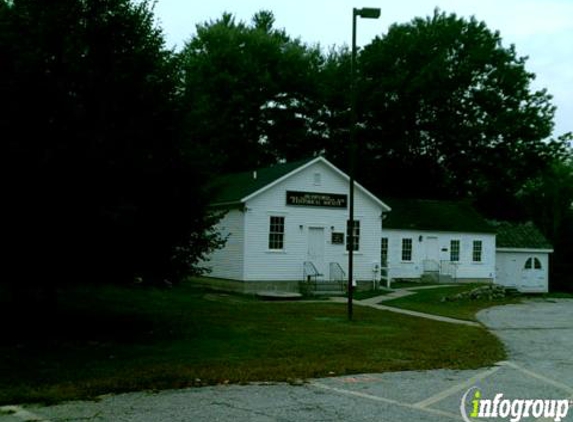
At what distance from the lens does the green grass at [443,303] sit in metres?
24.7

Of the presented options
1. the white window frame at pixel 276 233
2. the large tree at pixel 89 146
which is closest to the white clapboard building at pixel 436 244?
the white window frame at pixel 276 233

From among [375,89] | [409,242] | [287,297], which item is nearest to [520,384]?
[287,297]

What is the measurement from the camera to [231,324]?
18078 millimetres

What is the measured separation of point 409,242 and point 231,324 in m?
22.1

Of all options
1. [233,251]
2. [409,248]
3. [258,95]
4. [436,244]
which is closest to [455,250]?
[436,244]

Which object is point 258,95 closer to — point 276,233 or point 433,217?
point 433,217

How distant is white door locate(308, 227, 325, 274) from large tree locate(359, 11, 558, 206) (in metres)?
22.0

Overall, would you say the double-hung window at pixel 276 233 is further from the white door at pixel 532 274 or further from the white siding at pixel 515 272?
the white door at pixel 532 274

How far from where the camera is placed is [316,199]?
103 ft

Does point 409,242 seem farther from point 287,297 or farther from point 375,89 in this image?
point 375,89

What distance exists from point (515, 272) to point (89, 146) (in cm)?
3596

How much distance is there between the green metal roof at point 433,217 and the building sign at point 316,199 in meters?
6.43

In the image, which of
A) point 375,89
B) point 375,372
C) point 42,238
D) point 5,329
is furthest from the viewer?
point 375,89

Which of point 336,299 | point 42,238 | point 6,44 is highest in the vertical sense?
point 6,44
